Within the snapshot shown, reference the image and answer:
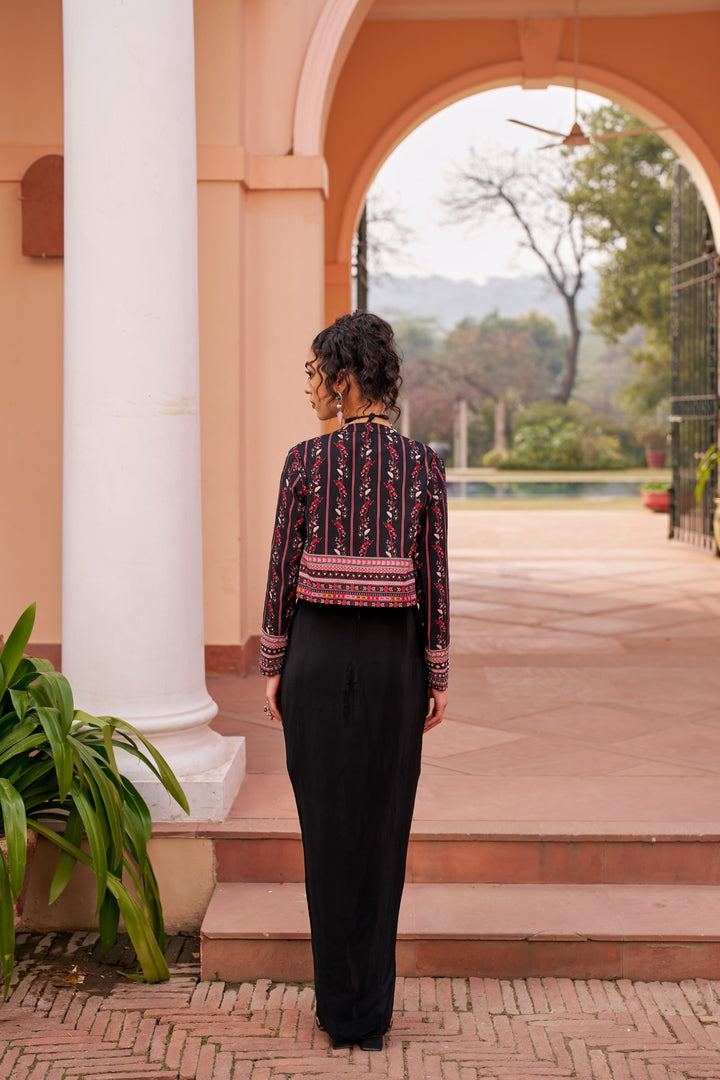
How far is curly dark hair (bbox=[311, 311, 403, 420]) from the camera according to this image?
2539mm

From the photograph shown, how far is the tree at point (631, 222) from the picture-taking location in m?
26.0

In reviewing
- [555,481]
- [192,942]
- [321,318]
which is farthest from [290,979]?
[555,481]

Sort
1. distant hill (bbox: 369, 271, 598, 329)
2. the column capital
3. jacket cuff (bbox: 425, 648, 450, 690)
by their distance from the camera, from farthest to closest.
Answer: distant hill (bbox: 369, 271, 598, 329) < the column capital < jacket cuff (bbox: 425, 648, 450, 690)

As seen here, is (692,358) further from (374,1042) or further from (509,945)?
(374,1042)

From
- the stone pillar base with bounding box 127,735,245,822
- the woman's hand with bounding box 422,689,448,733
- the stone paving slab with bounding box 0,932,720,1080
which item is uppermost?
the woman's hand with bounding box 422,689,448,733

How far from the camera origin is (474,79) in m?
9.66

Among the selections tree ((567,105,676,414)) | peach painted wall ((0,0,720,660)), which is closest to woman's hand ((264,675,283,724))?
peach painted wall ((0,0,720,660))

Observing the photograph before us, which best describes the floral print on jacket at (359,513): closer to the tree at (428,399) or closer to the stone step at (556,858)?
the stone step at (556,858)

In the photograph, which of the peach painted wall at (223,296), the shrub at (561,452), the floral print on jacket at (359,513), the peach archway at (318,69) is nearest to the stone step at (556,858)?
the floral print on jacket at (359,513)

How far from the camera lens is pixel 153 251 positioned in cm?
351

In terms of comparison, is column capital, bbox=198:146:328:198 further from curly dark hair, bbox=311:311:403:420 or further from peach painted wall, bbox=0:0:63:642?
curly dark hair, bbox=311:311:403:420

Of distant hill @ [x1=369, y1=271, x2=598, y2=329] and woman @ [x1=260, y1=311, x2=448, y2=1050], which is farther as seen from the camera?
distant hill @ [x1=369, y1=271, x2=598, y2=329]

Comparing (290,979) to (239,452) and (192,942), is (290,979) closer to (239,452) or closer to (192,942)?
(192,942)

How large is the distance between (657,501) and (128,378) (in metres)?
14.6
